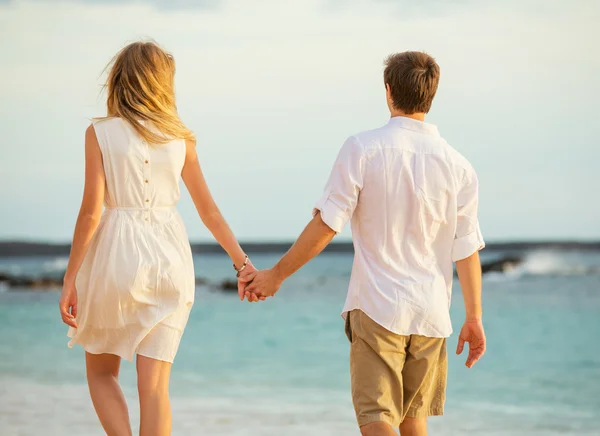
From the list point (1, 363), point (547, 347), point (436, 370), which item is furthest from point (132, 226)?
point (547, 347)

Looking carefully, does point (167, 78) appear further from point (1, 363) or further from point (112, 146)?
point (1, 363)

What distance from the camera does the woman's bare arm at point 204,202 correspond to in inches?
142

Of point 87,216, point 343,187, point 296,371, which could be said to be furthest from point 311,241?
point 296,371

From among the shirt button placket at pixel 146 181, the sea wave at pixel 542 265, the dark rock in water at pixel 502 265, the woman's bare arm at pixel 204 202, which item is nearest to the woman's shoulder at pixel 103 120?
the shirt button placket at pixel 146 181

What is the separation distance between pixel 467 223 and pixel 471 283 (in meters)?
0.23

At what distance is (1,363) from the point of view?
37.3ft

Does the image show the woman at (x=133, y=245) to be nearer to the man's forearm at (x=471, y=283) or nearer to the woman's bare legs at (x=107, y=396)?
the woman's bare legs at (x=107, y=396)

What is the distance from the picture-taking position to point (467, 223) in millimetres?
3301

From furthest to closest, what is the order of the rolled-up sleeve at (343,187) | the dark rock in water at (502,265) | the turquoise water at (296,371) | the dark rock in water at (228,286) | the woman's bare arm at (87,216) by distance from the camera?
the dark rock in water at (502,265)
the dark rock in water at (228,286)
the turquoise water at (296,371)
the woman's bare arm at (87,216)
the rolled-up sleeve at (343,187)

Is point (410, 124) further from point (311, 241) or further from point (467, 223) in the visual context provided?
point (311, 241)

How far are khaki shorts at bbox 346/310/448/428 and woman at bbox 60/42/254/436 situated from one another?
71cm

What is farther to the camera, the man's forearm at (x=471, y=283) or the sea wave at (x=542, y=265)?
the sea wave at (x=542, y=265)

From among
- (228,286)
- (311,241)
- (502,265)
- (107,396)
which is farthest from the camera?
(502,265)

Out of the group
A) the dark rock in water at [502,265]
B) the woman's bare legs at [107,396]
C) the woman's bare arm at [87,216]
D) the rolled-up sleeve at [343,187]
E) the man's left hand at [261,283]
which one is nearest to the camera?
the rolled-up sleeve at [343,187]
